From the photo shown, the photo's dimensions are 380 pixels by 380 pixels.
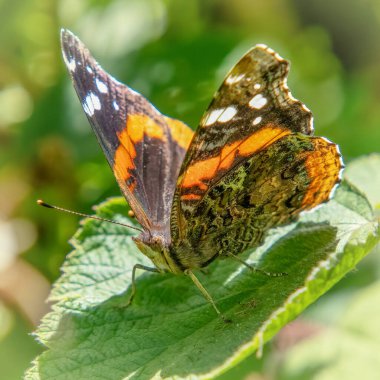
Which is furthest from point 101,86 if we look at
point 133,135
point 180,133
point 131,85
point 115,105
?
point 131,85

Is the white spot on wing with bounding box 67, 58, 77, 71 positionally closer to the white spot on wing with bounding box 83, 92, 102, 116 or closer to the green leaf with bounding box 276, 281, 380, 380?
the white spot on wing with bounding box 83, 92, 102, 116

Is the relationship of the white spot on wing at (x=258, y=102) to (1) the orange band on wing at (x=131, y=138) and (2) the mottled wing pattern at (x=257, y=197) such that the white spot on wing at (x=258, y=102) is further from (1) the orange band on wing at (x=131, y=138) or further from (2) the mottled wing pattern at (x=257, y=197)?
(1) the orange band on wing at (x=131, y=138)

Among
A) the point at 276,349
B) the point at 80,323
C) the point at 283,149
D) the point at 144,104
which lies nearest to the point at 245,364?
the point at 276,349

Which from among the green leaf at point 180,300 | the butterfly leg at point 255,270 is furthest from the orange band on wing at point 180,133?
the butterfly leg at point 255,270

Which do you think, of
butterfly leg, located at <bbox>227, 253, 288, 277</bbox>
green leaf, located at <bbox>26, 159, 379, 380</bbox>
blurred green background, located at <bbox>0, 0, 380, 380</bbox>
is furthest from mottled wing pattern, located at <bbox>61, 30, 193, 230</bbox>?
blurred green background, located at <bbox>0, 0, 380, 380</bbox>

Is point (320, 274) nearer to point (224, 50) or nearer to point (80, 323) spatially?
point (80, 323)

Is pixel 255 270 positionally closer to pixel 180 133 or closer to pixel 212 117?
pixel 212 117
